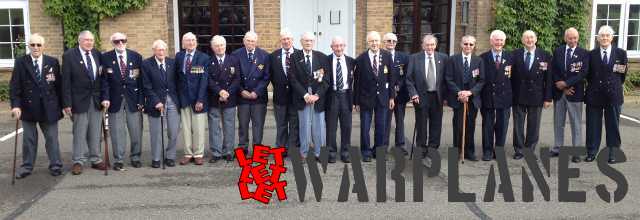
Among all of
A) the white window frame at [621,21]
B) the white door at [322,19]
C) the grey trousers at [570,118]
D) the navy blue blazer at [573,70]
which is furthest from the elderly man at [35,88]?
the white window frame at [621,21]

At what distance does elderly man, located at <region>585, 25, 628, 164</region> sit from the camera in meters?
8.01

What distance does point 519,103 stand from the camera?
827 centimetres

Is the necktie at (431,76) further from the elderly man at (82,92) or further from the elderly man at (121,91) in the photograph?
the elderly man at (82,92)

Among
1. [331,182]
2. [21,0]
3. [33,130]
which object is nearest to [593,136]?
[331,182]

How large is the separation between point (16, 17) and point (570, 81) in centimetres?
1133

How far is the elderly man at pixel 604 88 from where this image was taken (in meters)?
8.01

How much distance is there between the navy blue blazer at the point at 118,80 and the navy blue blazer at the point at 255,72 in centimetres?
123

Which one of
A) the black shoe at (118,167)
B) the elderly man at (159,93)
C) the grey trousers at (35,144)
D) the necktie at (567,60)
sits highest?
the necktie at (567,60)

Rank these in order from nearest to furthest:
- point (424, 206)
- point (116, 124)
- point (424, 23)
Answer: point (424, 206) < point (116, 124) < point (424, 23)

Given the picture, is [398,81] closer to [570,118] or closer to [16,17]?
[570,118]

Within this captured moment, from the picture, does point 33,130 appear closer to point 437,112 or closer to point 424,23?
point 437,112

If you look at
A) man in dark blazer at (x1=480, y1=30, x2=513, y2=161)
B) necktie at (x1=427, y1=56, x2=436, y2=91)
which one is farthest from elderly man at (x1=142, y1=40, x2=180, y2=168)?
man in dark blazer at (x1=480, y1=30, x2=513, y2=161)

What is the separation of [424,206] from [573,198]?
1.59 m

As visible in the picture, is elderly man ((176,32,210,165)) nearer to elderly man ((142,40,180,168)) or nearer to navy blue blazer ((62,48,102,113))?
elderly man ((142,40,180,168))
